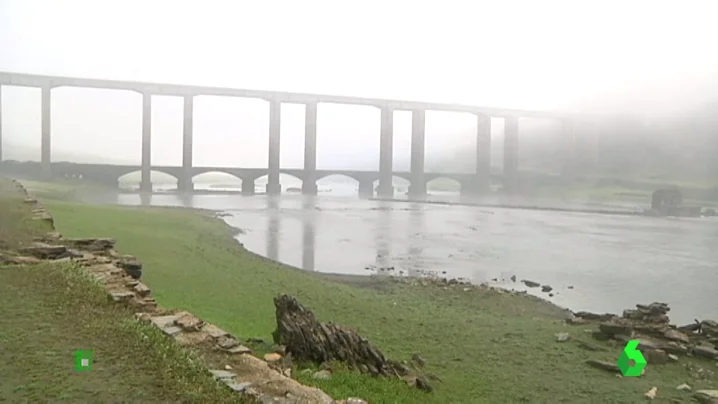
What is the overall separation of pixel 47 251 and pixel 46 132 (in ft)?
296

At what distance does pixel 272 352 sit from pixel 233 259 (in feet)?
46.7

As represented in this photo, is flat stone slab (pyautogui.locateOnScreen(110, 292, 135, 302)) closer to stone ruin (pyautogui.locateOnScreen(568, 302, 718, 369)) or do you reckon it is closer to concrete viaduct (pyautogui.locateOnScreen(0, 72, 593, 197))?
stone ruin (pyautogui.locateOnScreen(568, 302, 718, 369))

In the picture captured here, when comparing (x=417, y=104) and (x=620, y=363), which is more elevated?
(x=417, y=104)

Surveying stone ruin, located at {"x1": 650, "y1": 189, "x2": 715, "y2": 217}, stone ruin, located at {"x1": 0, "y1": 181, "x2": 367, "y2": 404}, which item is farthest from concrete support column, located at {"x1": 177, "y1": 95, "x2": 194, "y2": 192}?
stone ruin, located at {"x1": 0, "y1": 181, "x2": 367, "y2": 404}

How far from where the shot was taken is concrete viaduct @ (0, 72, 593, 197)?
3679 inches

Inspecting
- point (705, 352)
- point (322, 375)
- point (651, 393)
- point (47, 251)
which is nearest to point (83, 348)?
point (322, 375)

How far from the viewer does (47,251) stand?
12.7m

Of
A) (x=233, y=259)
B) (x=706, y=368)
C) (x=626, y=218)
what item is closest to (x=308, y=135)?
(x=626, y=218)

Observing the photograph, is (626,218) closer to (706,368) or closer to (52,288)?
(706,368)

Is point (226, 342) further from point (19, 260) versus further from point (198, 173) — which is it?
point (198, 173)

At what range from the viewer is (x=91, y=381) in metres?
5.71

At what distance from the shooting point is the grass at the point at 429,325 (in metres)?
9.51

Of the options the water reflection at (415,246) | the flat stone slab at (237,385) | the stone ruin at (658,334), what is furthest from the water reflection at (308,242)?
Result: the flat stone slab at (237,385)

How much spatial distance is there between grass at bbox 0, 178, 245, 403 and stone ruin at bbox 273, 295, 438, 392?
2168 mm
